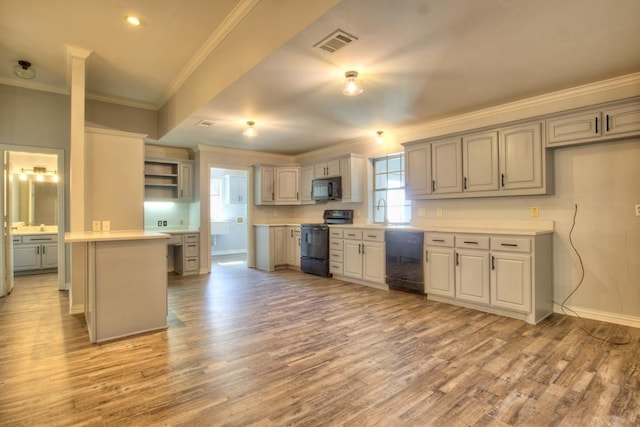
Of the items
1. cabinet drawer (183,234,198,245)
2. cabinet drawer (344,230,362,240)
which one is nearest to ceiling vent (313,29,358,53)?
cabinet drawer (344,230,362,240)

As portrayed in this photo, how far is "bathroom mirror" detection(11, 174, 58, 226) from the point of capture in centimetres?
626

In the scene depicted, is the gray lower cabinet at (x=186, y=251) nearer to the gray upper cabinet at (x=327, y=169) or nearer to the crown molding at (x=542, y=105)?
the gray upper cabinet at (x=327, y=169)

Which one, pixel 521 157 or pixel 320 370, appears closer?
pixel 320 370

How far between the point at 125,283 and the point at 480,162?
13.4 ft

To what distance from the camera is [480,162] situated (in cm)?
400

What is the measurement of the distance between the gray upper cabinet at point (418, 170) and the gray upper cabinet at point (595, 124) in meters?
A: 1.41

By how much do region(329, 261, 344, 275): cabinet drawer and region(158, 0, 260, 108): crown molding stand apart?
348 centimetres

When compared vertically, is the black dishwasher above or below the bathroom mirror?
below

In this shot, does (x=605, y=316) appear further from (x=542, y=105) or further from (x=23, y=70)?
(x=23, y=70)

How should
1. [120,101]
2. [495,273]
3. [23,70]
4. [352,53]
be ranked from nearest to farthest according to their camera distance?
[352,53] < [495,273] < [23,70] < [120,101]

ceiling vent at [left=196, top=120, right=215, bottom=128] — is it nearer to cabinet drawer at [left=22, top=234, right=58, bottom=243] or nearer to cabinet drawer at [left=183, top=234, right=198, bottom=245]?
cabinet drawer at [left=183, top=234, right=198, bottom=245]

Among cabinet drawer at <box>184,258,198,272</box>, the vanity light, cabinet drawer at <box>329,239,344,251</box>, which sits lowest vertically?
cabinet drawer at <box>184,258,198,272</box>

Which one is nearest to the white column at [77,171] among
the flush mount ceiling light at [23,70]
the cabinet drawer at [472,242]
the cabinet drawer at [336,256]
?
the flush mount ceiling light at [23,70]

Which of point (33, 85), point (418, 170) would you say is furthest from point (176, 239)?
point (418, 170)
